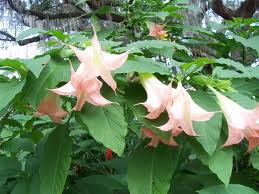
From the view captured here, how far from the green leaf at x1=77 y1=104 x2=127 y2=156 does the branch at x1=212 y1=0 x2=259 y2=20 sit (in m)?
2.40

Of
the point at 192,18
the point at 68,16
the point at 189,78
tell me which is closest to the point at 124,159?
the point at 189,78

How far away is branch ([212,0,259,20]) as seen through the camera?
2.96 metres

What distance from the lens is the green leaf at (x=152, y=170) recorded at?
76 cm

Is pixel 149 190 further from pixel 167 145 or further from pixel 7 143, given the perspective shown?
pixel 7 143

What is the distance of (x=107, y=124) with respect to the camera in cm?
72

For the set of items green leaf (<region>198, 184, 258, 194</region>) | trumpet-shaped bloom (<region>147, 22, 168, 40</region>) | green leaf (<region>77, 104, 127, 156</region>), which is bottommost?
green leaf (<region>198, 184, 258, 194</region>)

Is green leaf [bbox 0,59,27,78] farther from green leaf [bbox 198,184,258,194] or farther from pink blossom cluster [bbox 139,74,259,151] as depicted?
green leaf [bbox 198,184,258,194]

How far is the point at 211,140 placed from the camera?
2.34ft

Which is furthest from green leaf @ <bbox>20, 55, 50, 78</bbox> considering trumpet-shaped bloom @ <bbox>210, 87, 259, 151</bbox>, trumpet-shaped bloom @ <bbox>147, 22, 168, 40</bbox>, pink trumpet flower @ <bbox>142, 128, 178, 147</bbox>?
trumpet-shaped bloom @ <bbox>147, 22, 168, 40</bbox>

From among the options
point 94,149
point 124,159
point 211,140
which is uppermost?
point 211,140

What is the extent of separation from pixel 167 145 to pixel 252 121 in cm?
17

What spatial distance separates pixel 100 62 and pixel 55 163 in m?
0.22

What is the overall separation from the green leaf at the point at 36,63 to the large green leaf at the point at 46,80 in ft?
0.05

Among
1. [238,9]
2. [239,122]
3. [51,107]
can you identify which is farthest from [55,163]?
[238,9]
